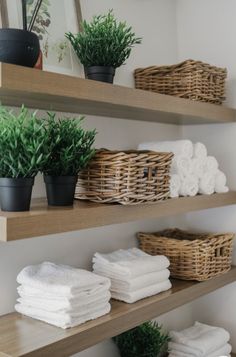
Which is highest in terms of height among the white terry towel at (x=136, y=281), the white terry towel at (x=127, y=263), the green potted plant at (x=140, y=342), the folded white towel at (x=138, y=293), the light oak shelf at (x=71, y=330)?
the white terry towel at (x=127, y=263)

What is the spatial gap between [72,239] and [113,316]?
329mm

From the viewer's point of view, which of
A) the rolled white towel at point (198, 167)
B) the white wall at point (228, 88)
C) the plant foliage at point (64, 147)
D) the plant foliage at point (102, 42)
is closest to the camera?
the plant foliage at point (64, 147)

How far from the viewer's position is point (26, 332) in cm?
110

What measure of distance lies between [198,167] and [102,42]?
564 millimetres

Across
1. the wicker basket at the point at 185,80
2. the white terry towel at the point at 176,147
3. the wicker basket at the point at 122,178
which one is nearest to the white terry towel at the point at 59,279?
the wicker basket at the point at 122,178

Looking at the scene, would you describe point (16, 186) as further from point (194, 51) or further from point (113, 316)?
point (194, 51)

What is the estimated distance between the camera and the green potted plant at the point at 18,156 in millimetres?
978

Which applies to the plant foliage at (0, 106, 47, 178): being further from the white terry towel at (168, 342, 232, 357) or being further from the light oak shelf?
the white terry towel at (168, 342, 232, 357)

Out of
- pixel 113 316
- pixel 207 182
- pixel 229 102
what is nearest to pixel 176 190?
pixel 207 182

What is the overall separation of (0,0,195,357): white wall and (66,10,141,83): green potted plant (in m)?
0.21

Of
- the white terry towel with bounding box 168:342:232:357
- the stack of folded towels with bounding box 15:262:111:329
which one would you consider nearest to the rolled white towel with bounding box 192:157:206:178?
the stack of folded towels with bounding box 15:262:111:329

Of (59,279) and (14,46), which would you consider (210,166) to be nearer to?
(59,279)

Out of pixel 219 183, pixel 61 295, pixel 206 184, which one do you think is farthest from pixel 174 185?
pixel 61 295

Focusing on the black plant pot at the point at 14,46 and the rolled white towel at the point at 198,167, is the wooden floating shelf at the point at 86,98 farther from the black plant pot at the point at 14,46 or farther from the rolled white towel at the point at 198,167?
the rolled white towel at the point at 198,167
